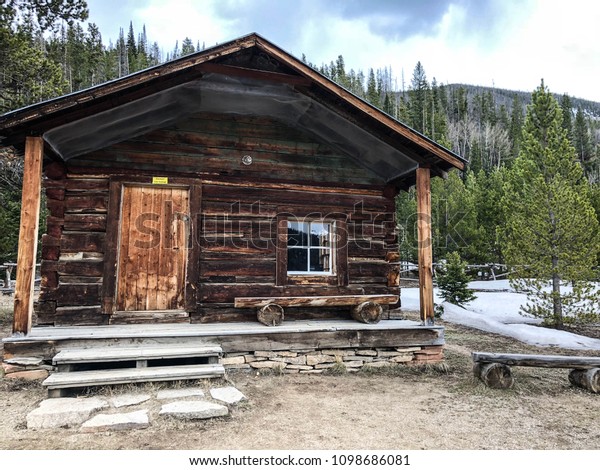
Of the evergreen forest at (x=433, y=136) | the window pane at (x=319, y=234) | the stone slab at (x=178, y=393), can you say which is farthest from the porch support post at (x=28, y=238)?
the evergreen forest at (x=433, y=136)

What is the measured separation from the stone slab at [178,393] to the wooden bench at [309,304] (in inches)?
80.8

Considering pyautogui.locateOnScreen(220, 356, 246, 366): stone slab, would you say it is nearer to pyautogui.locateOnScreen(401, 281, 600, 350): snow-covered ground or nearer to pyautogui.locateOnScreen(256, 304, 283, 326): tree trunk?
pyautogui.locateOnScreen(256, 304, 283, 326): tree trunk

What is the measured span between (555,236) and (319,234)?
7.95 metres

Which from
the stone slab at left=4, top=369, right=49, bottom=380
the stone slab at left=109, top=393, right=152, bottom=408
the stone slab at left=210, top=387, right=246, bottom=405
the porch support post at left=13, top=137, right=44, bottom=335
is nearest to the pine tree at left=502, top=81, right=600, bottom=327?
the stone slab at left=210, top=387, right=246, bottom=405

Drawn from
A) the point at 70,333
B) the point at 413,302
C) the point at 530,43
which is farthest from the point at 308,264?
the point at 530,43

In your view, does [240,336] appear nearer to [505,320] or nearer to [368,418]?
[368,418]

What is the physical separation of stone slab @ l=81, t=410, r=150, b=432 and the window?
14.2 feet

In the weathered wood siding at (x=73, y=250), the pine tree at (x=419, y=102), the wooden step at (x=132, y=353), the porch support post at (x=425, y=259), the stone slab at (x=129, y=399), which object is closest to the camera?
the stone slab at (x=129, y=399)

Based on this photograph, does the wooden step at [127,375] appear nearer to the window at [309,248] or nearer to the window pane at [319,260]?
the window at [309,248]

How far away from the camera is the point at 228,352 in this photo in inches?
241

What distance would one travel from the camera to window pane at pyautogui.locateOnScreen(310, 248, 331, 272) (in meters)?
8.09

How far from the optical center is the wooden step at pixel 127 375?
181 inches

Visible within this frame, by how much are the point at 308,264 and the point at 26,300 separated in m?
4.78

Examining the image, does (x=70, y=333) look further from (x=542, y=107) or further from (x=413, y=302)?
(x=542, y=107)
